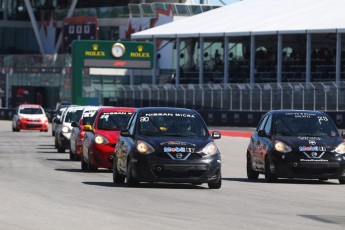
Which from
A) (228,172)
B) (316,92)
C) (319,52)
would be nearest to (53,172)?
(228,172)

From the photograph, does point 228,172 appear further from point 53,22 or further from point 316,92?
point 53,22

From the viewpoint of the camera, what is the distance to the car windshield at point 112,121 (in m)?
26.8

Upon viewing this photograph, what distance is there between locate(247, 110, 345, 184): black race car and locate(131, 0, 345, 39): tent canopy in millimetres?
42421

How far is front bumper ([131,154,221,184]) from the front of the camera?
20.4 m

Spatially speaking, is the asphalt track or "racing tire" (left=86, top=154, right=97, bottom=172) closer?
the asphalt track

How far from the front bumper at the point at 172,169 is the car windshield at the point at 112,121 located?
20.7ft

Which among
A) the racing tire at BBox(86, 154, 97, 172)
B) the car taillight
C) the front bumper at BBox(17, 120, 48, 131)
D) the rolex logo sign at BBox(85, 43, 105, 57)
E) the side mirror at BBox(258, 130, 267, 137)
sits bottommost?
the front bumper at BBox(17, 120, 48, 131)

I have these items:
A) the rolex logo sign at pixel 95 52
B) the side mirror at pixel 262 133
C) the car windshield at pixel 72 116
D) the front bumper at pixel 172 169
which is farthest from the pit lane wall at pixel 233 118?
the front bumper at pixel 172 169

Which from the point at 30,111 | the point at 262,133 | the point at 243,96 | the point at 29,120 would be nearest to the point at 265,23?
the point at 243,96

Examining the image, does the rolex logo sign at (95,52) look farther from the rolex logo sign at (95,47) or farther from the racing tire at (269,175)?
the racing tire at (269,175)

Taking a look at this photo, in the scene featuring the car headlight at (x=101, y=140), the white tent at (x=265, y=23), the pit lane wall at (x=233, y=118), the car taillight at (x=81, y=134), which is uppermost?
the white tent at (x=265, y=23)

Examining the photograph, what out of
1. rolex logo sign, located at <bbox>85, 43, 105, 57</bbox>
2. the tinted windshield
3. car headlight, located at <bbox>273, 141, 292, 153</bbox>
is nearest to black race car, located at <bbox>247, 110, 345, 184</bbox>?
car headlight, located at <bbox>273, 141, 292, 153</bbox>

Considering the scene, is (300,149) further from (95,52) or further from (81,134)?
(95,52)

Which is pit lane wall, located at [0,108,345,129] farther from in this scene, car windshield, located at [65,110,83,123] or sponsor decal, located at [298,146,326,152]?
sponsor decal, located at [298,146,326,152]
